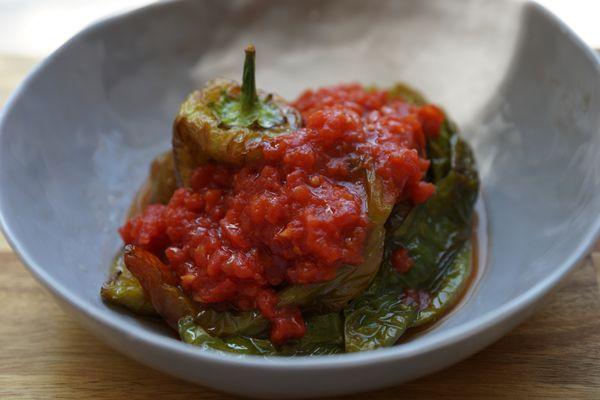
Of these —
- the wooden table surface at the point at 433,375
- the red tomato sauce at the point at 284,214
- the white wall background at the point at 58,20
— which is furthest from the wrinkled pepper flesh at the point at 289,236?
the white wall background at the point at 58,20

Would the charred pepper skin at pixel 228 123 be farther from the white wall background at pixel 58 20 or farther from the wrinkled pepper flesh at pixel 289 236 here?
the white wall background at pixel 58 20

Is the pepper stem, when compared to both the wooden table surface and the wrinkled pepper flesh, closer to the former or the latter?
the wrinkled pepper flesh

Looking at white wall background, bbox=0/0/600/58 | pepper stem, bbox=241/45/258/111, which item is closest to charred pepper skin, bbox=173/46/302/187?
pepper stem, bbox=241/45/258/111

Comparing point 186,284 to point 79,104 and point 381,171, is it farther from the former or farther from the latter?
point 79,104

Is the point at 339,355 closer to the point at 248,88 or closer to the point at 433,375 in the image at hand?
the point at 433,375

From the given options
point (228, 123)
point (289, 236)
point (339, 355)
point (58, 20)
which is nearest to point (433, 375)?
point (339, 355)

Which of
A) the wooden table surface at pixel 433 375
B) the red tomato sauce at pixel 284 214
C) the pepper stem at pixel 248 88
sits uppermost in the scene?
the pepper stem at pixel 248 88

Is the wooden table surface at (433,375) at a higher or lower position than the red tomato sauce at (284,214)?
lower
